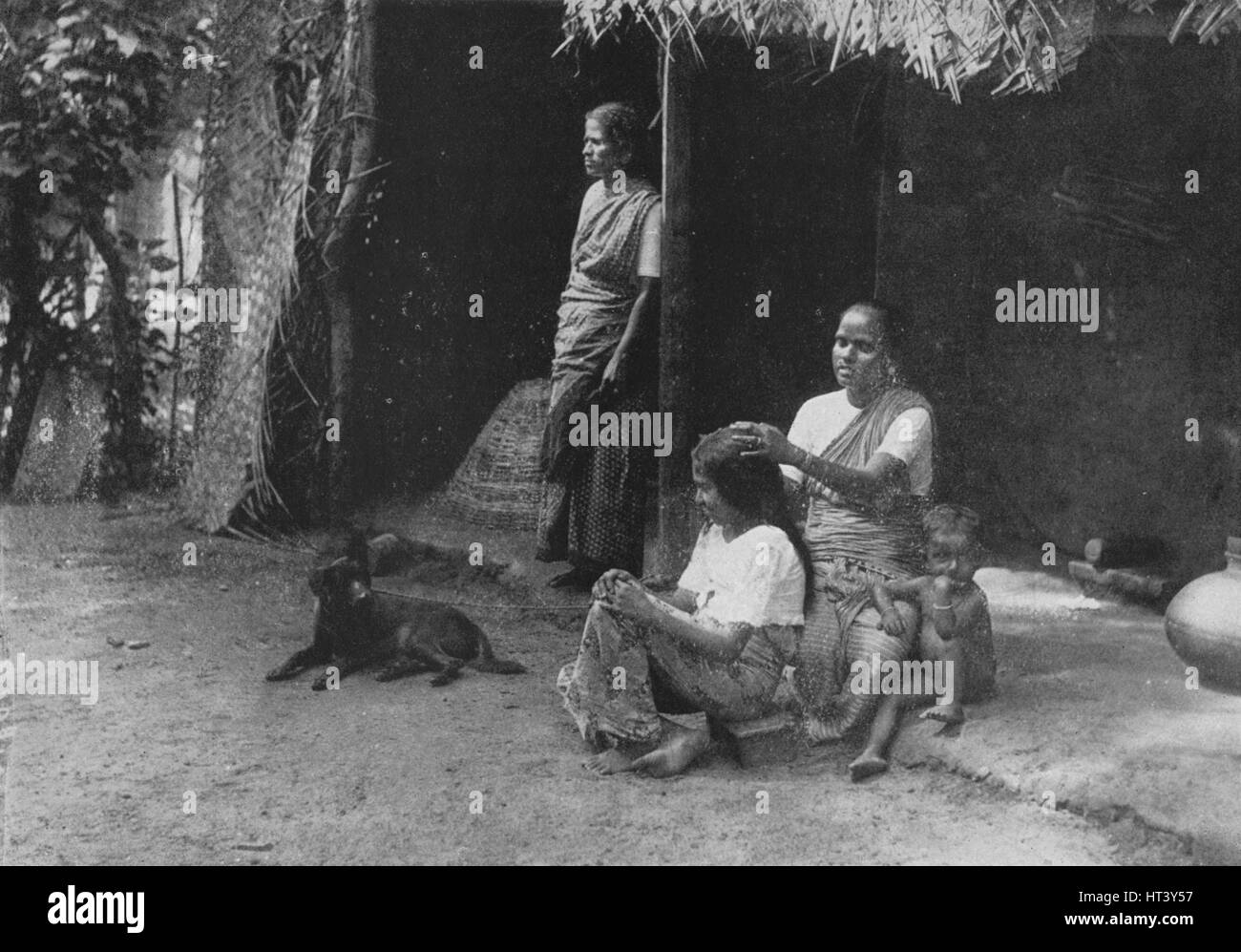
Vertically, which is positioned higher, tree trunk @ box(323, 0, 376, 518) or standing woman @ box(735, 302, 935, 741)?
tree trunk @ box(323, 0, 376, 518)

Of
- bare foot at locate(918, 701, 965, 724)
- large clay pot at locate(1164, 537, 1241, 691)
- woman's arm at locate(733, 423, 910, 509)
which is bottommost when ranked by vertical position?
bare foot at locate(918, 701, 965, 724)

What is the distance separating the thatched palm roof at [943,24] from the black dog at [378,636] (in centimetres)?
199

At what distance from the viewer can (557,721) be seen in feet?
14.2

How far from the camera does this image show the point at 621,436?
5.38 meters

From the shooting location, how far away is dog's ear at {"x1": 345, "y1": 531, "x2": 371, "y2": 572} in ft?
15.4

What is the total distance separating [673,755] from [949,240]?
2424 mm

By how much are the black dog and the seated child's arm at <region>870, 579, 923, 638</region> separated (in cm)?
119

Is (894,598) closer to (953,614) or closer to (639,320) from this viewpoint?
(953,614)

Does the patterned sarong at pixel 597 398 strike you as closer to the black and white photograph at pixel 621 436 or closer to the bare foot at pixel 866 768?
the black and white photograph at pixel 621 436

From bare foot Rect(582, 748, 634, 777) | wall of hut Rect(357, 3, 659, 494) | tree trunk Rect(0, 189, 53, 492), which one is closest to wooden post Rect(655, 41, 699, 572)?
wall of hut Rect(357, 3, 659, 494)

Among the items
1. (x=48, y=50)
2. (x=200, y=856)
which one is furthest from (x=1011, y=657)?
(x=48, y=50)

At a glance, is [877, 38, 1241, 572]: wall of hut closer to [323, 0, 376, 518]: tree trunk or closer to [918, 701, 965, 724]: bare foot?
[918, 701, 965, 724]: bare foot

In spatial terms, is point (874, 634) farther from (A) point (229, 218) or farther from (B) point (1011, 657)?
(A) point (229, 218)

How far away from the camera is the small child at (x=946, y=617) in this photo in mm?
4090
